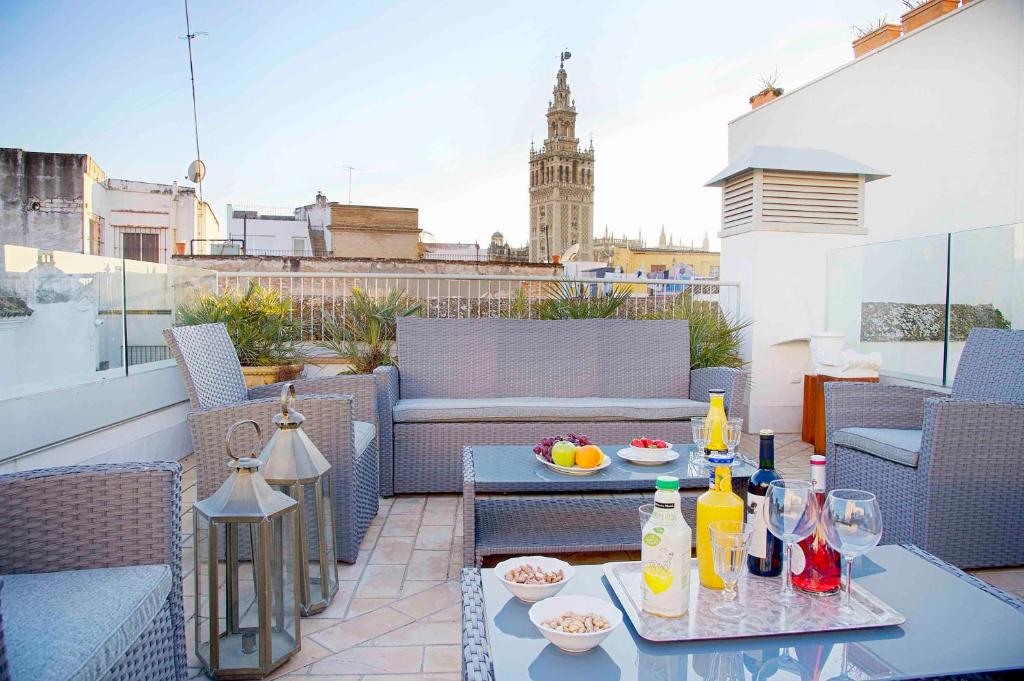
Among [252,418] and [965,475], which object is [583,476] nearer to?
[252,418]

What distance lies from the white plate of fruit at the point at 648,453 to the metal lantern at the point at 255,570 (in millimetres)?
1306

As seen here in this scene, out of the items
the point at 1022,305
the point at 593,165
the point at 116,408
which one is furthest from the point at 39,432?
the point at 593,165

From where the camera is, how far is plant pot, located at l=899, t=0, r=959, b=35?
8.82 metres

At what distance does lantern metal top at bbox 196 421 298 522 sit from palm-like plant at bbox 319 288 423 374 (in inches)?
104

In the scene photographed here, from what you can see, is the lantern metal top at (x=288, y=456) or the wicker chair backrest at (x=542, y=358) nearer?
the lantern metal top at (x=288, y=456)

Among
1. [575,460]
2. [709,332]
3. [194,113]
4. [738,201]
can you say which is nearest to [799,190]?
[738,201]

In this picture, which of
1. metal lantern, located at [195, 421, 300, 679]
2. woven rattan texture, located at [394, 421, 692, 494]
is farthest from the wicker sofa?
metal lantern, located at [195, 421, 300, 679]

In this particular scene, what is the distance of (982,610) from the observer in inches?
60.1

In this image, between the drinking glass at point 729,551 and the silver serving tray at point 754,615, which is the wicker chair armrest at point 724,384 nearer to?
the silver serving tray at point 754,615

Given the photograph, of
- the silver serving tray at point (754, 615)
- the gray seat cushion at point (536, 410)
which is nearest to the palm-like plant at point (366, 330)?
the gray seat cushion at point (536, 410)

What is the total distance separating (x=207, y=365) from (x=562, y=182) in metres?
74.2

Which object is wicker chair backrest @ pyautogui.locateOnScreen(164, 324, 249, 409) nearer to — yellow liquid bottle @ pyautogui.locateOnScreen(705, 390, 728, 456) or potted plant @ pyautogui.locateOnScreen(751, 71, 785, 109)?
yellow liquid bottle @ pyautogui.locateOnScreen(705, 390, 728, 456)

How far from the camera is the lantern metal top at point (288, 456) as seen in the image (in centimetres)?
217

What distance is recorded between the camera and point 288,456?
218cm
